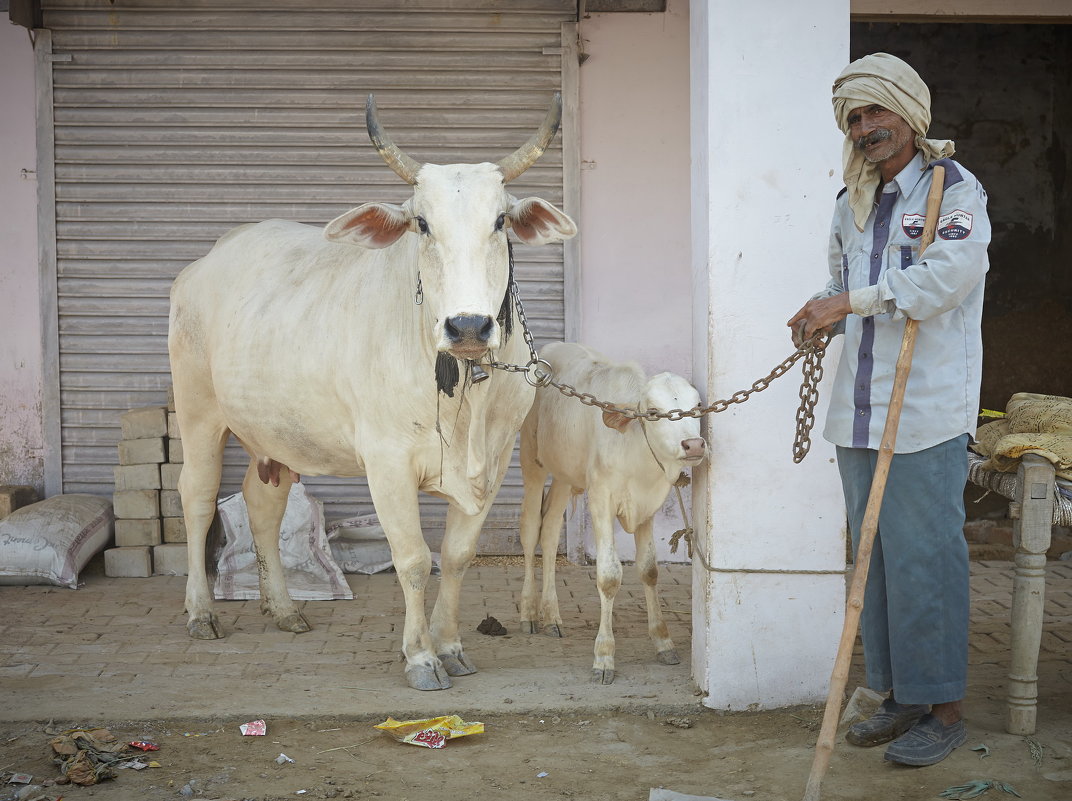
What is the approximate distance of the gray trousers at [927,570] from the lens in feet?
12.5

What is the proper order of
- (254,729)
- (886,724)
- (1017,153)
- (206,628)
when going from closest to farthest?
1. (886,724)
2. (254,729)
3. (206,628)
4. (1017,153)

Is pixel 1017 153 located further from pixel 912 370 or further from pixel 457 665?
pixel 457 665

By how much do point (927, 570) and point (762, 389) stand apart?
2.82 feet

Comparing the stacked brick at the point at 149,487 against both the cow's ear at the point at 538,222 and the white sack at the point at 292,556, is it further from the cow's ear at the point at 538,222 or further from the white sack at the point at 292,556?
the cow's ear at the point at 538,222

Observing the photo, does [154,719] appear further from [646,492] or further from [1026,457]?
[1026,457]

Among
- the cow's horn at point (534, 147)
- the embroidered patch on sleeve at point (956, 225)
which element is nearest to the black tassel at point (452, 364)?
the cow's horn at point (534, 147)

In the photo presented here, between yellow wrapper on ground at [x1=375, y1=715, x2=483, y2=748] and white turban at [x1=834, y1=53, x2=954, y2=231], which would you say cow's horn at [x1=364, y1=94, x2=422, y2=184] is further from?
yellow wrapper on ground at [x1=375, y1=715, x2=483, y2=748]

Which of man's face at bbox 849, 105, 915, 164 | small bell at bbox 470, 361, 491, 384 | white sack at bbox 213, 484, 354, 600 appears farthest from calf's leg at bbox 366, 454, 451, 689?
man's face at bbox 849, 105, 915, 164

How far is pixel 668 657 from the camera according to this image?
5.17m

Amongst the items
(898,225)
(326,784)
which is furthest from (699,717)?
(898,225)

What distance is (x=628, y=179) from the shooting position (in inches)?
304

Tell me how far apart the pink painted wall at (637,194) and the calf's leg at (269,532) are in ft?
7.72

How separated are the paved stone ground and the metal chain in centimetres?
118

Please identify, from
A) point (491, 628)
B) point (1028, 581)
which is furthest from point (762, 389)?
point (491, 628)
